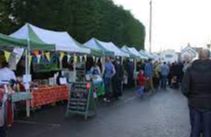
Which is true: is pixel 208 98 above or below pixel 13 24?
below

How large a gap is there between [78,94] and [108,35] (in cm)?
2995

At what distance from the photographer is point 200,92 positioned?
814cm

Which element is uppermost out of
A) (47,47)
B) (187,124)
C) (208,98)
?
(47,47)

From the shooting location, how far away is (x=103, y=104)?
2039 cm

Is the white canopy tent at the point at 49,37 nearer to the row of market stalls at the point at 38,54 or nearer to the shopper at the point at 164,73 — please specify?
the row of market stalls at the point at 38,54

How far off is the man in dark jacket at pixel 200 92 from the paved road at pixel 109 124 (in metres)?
4.07

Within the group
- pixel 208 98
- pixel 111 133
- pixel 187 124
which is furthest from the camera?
pixel 187 124

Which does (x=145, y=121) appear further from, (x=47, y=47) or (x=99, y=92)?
(x=99, y=92)

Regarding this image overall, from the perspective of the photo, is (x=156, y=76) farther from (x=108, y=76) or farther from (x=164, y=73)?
(x=108, y=76)

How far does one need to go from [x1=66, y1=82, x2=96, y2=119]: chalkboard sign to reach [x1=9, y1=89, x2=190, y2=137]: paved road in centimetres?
25

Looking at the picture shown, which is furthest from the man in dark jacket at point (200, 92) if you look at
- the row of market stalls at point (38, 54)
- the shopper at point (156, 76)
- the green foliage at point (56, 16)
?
the shopper at point (156, 76)

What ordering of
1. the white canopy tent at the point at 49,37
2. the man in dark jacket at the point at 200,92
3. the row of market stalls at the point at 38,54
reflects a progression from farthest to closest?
the white canopy tent at the point at 49,37 < the row of market stalls at the point at 38,54 < the man in dark jacket at the point at 200,92

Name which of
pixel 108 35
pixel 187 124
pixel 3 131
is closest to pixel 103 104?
pixel 187 124

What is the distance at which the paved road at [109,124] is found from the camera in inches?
487
